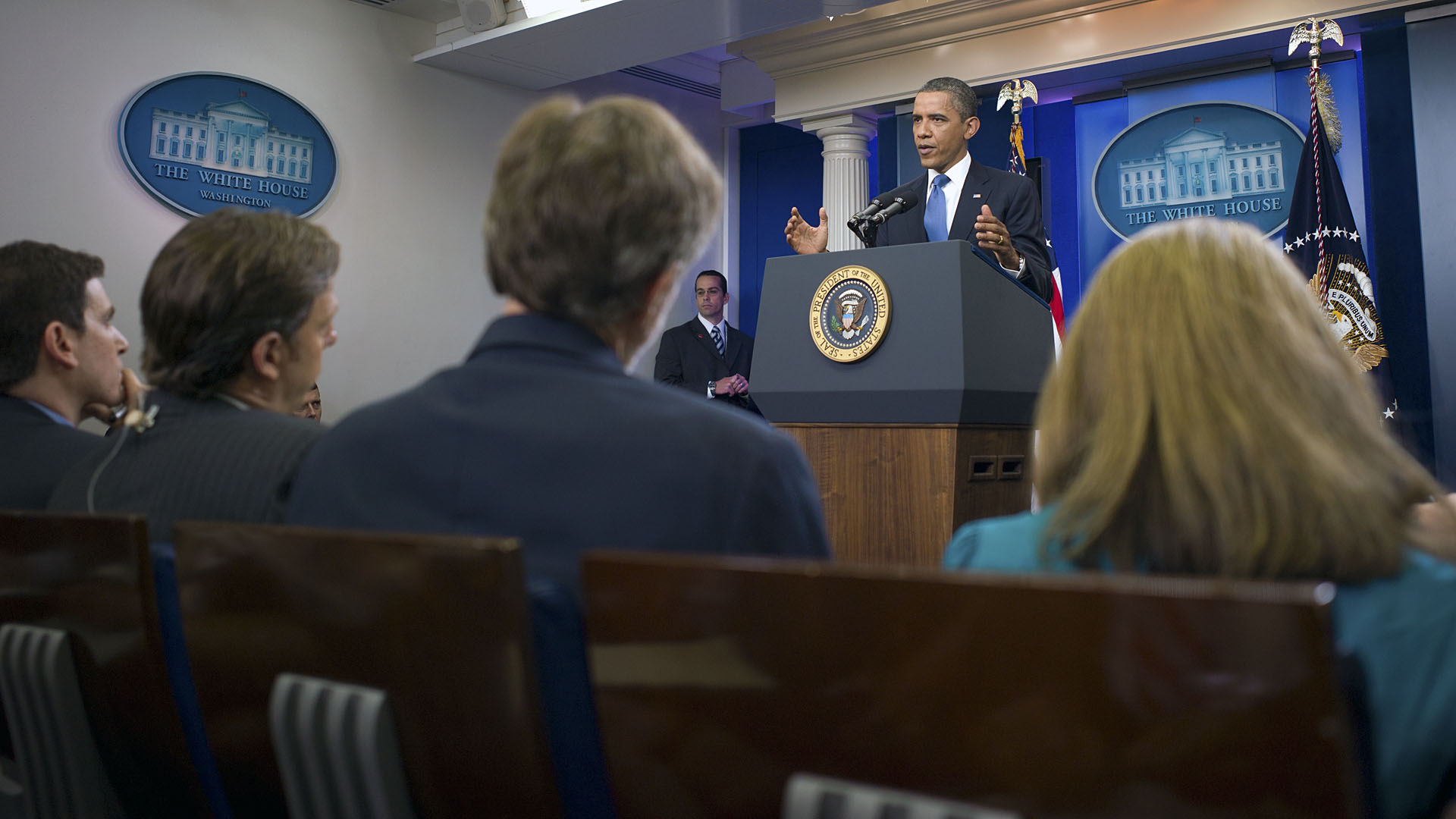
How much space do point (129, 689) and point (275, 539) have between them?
37 cm

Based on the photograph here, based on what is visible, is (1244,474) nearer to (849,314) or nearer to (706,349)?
(849,314)

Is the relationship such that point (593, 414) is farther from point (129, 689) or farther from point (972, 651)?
point (129, 689)

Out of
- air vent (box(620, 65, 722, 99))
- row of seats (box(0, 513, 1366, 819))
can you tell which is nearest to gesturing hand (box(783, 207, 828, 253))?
row of seats (box(0, 513, 1366, 819))

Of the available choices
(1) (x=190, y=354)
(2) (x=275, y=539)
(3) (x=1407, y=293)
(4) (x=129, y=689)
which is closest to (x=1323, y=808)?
(2) (x=275, y=539)

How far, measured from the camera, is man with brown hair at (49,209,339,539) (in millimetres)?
1215

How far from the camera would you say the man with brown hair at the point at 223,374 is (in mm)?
1215

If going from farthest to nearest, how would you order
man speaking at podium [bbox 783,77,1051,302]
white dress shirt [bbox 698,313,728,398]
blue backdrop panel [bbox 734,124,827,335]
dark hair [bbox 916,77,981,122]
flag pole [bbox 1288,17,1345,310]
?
blue backdrop panel [bbox 734,124,827,335] < white dress shirt [bbox 698,313,728,398] < flag pole [bbox 1288,17,1345,310] < dark hair [bbox 916,77,981,122] < man speaking at podium [bbox 783,77,1051,302]

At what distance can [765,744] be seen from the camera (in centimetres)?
64

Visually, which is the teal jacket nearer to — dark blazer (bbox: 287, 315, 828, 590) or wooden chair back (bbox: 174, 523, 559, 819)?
dark blazer (bbox: 287, 315, 828, 590)

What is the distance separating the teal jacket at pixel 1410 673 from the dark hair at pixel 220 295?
1241 mm

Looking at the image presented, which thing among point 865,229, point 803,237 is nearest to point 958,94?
point 803,237

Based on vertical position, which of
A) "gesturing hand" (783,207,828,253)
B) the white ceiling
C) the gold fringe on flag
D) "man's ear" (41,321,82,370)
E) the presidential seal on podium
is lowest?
"man's ear" (41,321,82,370)

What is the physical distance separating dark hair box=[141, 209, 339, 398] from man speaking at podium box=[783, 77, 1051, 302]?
1693mm

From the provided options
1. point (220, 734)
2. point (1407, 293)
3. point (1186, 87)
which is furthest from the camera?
point (1186, 87)
